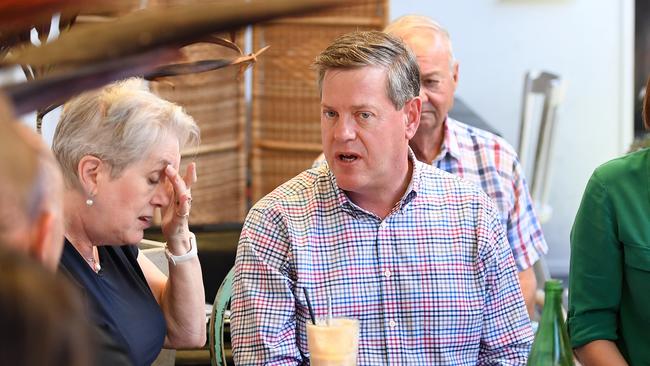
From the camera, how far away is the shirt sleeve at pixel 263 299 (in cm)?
206

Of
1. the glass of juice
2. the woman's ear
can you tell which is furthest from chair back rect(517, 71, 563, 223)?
the glass of juice

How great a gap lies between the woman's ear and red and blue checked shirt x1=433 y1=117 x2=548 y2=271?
3.70ft

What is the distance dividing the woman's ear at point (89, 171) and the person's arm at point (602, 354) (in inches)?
40.3

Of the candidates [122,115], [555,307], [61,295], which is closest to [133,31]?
[61,295]

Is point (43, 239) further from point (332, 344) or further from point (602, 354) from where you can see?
point (602, 354)

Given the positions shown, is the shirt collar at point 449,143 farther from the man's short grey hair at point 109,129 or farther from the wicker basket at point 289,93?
the wicker basket at point 289,93

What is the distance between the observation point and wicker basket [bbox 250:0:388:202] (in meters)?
4.96

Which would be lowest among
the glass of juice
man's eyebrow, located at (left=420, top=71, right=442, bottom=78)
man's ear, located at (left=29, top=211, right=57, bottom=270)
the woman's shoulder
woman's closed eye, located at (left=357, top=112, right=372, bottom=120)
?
the glass of juice

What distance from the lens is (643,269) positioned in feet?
6.67

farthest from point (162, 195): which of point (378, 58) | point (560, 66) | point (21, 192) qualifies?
point (560, 66)

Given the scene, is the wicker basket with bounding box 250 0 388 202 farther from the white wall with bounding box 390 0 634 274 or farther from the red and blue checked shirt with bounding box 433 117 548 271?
the red and blue checked shirt with bounding box 433 117 548 271

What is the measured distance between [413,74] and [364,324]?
55 centimetres

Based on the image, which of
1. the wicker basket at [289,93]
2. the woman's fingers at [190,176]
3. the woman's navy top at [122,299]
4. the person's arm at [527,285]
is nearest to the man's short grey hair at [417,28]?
the person's arm at [527,285]

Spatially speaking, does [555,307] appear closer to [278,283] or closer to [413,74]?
[278,283]
